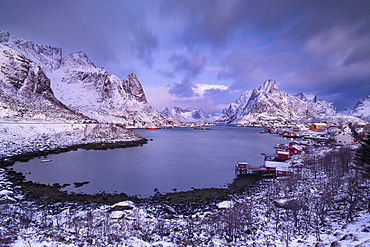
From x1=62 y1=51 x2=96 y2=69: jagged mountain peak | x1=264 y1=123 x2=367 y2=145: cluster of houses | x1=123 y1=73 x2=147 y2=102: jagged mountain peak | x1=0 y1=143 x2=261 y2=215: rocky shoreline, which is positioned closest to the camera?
x1=0 y1=143 x2=261 y2=215: rocky shoreline

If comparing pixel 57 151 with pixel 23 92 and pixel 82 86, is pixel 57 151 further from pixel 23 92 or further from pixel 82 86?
pixel 82 86

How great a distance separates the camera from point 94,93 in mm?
128250

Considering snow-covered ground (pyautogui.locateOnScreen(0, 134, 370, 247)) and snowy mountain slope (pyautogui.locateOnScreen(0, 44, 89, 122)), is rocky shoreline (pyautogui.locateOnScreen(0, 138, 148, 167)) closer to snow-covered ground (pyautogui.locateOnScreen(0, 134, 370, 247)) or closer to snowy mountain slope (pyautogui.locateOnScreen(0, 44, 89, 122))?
snowy mountain slope (pyautogui.locateOnScreen(0, 44, 89, 122))

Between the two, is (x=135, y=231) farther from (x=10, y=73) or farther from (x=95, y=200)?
(x=10, y=73)

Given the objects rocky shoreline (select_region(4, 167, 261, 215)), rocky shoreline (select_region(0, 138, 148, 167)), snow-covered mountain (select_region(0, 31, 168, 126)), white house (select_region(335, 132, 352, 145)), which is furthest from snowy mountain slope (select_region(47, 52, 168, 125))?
white house (select_region(335, 132, 352, 145))

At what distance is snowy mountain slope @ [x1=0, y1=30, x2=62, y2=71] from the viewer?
104 m

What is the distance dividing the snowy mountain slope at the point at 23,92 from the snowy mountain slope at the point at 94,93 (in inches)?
1910

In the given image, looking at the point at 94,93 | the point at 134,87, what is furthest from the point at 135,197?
the point at 134,87

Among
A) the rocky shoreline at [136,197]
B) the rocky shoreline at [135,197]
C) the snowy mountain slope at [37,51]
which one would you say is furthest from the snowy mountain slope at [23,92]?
the snowy mountain slope at [37,51]

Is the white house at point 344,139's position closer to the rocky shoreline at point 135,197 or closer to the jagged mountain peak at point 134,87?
the rocky shoreline at point 135,197

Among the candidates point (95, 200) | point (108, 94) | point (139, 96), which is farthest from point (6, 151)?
point (139, 96)

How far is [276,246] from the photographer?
6746 millimetres

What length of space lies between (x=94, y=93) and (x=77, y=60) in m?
49.8

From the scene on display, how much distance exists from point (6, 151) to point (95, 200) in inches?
957
